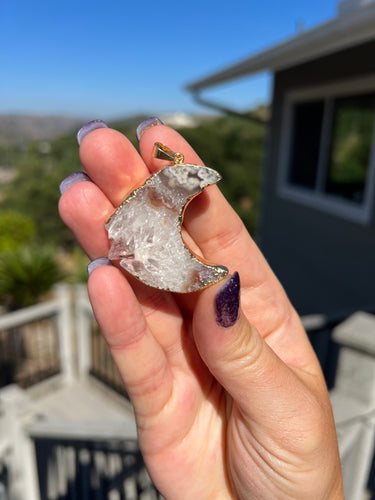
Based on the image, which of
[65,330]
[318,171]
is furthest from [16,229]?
[318,171]

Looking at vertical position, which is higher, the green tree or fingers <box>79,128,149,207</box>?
fingers <box>79,128,149,207</box>

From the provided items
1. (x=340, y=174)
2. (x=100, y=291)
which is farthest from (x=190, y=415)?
(x=340, y=174)

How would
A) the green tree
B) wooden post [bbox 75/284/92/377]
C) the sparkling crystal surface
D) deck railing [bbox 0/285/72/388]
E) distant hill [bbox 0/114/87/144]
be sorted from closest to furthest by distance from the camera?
the sparkling crystal surface, deck railing [bbox 0/285/72/388], wooden post [bbox 75/284/92/377], the green tree, distant hill [bbox 0/114/87/144]

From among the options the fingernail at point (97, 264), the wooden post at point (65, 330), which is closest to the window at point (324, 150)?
the wooden post at point (65, 330)

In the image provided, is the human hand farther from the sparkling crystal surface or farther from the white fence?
the white fence

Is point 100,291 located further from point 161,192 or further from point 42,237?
point 42,237

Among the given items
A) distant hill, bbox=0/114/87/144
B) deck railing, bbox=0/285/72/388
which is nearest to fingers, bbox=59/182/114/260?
deck railing, bbox=0/285/72/388

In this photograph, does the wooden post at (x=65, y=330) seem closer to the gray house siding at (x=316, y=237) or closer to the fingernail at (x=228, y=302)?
the gray house siding at (x=316, y=237)
